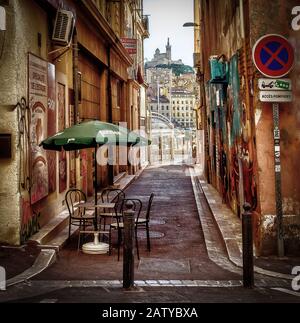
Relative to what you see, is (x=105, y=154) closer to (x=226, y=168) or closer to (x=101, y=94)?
(x=101, y=94)

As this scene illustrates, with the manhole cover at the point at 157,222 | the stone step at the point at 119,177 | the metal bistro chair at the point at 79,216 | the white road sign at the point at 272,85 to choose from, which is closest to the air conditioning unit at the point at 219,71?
the manhole cover at the point at 157,222

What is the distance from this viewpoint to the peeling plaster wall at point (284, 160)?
29.5 feet

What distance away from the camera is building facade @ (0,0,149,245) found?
30.4 feet

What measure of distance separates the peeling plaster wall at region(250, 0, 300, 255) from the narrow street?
1045 millimetres

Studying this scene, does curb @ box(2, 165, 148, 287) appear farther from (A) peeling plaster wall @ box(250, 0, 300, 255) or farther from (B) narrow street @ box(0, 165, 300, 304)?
(A) peeling plaster wall @ box(250, 0, 300, 255)

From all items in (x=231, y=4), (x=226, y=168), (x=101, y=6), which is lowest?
(x=226, y=168)

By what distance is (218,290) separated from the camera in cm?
711

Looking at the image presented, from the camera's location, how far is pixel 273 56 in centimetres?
866

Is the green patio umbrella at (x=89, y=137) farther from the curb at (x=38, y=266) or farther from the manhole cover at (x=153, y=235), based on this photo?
the manhole cover at (x=153, y=235)

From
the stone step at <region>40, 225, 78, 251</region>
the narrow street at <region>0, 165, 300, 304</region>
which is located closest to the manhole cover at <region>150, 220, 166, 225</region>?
the narrow street at <region>0, 165, 300, 304</region>

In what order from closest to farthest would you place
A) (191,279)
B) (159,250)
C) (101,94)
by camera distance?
(191,279)
(159,250)
(101,94)

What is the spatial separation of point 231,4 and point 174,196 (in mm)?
8132

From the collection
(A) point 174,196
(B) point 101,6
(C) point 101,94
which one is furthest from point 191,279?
(B) point 101,6

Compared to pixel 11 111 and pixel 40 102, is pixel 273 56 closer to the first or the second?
pixel 11 111
